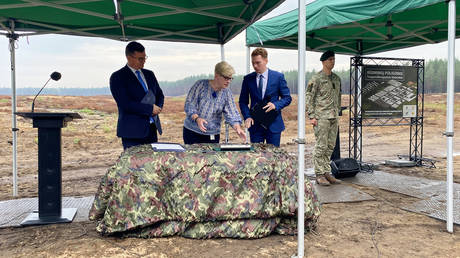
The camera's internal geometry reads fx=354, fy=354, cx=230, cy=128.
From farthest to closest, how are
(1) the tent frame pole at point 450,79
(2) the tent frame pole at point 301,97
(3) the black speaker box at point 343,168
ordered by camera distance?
(3) the black speaker box at point 343,168 < (1) the tent frame pole at point 450,79 < (2) the tent frame pole at point 301,97

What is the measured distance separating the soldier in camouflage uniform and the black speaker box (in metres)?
0.72

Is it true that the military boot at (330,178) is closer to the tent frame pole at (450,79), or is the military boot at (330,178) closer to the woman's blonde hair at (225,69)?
the tent frame pole at (450,79)

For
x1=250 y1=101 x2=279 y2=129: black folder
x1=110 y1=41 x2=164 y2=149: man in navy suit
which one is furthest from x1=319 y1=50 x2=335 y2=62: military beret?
x1=110 y1=41 x2=164 y2=149: man in navy suit

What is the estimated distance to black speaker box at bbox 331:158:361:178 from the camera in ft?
18.6

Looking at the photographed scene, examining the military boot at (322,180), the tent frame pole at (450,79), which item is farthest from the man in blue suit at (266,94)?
the military boot at (322,180)

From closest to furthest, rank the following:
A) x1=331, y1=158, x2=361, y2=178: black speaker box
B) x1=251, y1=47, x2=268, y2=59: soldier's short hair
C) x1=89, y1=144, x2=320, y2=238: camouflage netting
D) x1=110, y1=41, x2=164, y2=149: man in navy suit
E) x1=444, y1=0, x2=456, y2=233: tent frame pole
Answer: x1=89, y1=144, x2=320, y2=238: camouflage netting → x1=444, y1=0, x2=456, y2=233: tent frame pole → x1=110, y1=41, x2=164, y2=149: man in navy suit → x1=251, y1=47, x2=268, y2=59: soldier's short hair → x1=331, y1=158, x2=361, y2=178: black speaker box

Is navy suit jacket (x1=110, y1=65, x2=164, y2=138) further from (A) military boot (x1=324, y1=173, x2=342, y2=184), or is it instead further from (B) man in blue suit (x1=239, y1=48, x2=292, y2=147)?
(A) military boot (x1=324, y1=173, x2=342, y2=184)

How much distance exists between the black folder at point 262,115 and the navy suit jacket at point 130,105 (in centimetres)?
109

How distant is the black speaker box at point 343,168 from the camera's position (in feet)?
18.6

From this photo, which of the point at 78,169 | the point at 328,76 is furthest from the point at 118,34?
the point at 78,169

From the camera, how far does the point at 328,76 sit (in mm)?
4875

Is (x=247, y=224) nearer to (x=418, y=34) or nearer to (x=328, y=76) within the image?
(x=328, y=76)

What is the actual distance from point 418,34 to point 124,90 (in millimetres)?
5179

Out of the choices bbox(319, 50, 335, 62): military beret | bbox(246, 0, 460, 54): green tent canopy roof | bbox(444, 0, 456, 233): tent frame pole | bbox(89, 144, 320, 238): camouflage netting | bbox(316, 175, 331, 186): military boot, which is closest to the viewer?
bbox(89, 144, 320, 238): camouflage netting
